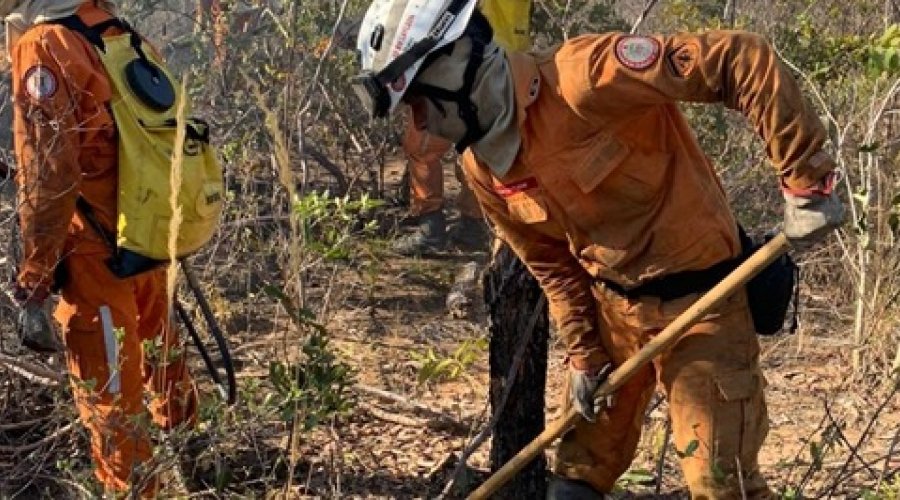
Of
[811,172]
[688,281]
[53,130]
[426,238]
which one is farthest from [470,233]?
[811,172]

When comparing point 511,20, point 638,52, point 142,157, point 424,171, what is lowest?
point 424,171

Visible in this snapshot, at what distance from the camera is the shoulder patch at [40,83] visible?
139 inches

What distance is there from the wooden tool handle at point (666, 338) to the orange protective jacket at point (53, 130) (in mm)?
1547

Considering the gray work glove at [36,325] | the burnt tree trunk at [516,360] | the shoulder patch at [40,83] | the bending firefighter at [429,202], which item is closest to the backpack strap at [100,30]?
the shoulder patch at [40,83]

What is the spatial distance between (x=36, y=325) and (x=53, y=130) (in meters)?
0.65

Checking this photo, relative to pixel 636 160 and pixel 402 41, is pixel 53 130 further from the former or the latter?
pixel 636 160

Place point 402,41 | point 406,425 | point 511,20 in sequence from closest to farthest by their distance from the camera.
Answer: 1. point 402,41
2. point 406,425
3. point 511,20

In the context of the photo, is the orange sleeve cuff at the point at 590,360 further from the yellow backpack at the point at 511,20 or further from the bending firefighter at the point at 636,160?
the yellow backpack at the point at 511,20

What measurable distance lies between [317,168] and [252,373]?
3.02 m

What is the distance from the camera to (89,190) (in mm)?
3816

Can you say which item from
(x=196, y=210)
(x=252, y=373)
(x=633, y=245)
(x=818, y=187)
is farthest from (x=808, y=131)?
(x=252, y=373)

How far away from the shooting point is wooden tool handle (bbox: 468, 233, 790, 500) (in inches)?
116

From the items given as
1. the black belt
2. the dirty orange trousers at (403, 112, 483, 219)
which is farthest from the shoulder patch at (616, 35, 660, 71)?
the dirty orange trousers at (403, 112, 483, 219)

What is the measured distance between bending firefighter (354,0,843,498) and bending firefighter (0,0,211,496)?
0.97 m
